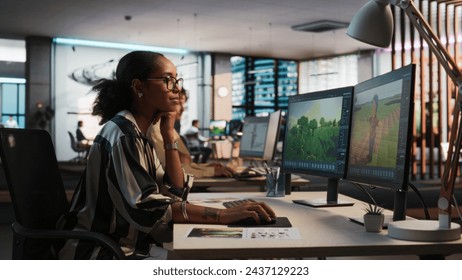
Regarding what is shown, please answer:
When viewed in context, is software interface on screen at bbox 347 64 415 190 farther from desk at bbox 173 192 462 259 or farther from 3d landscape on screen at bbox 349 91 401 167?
desk at bbox 173 192 462 259

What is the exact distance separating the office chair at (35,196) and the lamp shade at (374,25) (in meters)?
0.91

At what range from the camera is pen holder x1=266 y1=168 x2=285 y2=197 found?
8.29ft

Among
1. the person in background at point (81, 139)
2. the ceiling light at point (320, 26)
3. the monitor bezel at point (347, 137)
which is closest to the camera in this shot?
the monitor bezel at point (347, 137)

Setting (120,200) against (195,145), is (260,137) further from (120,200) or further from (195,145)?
(195,145)

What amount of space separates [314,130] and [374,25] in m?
0.70

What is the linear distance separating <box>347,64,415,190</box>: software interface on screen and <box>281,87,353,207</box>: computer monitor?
7 cm

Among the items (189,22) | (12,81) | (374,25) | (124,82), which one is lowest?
(124,82)

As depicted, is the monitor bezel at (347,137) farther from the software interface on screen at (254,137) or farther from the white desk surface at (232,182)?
the software interface on screen at (254,137)

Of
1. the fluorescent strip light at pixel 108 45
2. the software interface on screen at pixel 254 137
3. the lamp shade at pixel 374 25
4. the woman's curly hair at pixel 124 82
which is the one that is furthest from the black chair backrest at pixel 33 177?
the fluorescent strip light at pixel 108 45

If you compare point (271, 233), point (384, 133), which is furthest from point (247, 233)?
point (384, 133)

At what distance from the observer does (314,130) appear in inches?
88.4

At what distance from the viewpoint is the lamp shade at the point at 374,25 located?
1617mm

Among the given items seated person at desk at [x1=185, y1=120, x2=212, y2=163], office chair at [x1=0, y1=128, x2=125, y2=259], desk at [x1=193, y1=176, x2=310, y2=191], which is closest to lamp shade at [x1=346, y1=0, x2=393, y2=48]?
office chair at [x1=0, y1=128, x2=125, y2=259]
